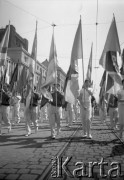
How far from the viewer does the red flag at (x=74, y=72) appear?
830cm

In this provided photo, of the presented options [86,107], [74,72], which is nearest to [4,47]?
[74,72]

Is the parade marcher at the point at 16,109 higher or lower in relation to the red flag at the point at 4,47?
lower

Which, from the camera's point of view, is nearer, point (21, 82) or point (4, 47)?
point (4, 47)

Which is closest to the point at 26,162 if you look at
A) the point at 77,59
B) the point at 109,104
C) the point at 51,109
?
the point at 51,109

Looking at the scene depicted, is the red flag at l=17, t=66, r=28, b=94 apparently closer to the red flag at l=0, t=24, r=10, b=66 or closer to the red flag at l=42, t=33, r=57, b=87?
the red flag at l=0, t=24, r=10, b=66

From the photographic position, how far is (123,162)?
4734 millimetres

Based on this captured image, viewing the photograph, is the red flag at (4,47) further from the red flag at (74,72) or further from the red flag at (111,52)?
the red flag at (111,52)

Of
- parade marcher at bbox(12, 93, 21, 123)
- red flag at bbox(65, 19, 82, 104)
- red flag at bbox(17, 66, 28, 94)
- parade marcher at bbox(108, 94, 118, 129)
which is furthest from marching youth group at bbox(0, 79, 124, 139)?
parade marcher at bbox(12, 93, 21, 123)

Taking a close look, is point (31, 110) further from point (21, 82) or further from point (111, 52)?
point (111, 52)

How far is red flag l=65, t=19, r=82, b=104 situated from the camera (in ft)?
27.2

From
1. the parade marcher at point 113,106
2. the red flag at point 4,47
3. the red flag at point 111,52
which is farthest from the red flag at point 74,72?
the parade marcher at point 113,106

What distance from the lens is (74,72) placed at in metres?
8.51

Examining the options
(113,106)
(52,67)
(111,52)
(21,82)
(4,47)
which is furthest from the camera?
(21,82)

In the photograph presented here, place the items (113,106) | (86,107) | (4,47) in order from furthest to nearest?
1. (113,106)
2. (4,47)
3. (86,107)
